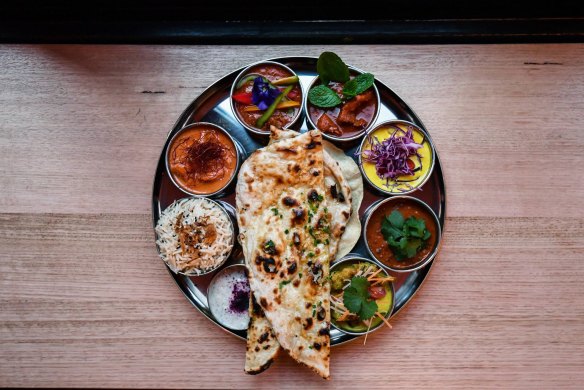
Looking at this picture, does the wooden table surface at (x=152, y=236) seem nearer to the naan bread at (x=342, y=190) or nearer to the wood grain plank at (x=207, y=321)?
the wood grain plank at (x=207, y=321)

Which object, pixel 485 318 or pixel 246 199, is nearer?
pixel 246 199

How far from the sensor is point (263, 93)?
2756 millimetres

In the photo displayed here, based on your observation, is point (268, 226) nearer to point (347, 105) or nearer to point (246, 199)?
point (246, 199)

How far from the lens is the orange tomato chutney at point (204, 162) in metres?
2.74

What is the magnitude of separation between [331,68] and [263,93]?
1.33ft

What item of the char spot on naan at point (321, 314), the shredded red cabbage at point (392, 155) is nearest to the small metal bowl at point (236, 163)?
the shredded red cabbage at point (392, 155)

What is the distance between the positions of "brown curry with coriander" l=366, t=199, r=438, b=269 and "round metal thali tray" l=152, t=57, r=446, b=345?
116mm

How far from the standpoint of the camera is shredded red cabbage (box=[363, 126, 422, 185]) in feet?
8.96

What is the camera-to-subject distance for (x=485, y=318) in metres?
2.97

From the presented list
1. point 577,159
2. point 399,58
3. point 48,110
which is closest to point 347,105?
point 399,58
